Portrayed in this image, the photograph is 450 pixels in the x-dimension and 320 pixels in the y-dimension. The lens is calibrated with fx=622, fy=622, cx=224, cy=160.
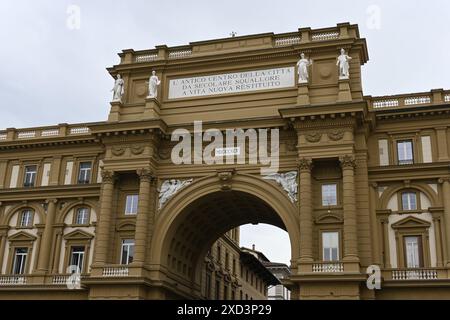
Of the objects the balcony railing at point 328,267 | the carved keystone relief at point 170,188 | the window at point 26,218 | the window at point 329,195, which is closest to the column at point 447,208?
the balcony railing at point 328,267

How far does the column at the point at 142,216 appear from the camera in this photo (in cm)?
4134

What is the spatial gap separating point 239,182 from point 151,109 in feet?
27.6

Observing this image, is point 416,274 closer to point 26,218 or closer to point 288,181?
point 288,181

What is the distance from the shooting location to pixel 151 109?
4453 cm

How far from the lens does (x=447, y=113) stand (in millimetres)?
40844

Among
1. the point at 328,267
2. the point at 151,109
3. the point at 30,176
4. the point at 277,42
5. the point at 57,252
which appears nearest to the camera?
the point at 328,267

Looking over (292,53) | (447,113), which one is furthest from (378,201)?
(292,53)

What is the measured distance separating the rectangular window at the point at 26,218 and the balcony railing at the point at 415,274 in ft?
90.2

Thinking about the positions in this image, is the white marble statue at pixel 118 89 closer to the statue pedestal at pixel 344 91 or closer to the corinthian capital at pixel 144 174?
the corinthian capital at pixel 144 174

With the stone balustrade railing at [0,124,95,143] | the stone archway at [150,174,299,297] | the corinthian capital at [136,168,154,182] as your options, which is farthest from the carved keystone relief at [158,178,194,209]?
the stone balustrade railing at [0,124,95,143]

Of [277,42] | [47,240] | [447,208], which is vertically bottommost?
[47,240]

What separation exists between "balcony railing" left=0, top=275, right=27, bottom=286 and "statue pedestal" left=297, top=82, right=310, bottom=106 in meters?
23.8

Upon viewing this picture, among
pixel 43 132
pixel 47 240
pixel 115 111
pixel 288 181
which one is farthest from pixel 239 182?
pixel 43 132
